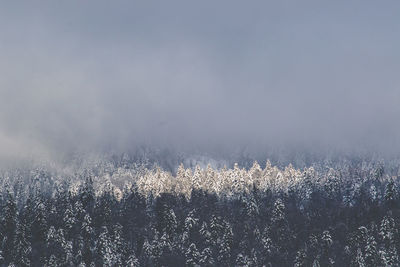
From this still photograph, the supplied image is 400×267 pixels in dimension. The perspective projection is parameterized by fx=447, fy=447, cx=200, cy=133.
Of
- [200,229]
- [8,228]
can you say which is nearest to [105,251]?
[8,228]

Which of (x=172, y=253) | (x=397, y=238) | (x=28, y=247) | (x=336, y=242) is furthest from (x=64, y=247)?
(x=397, y=238)

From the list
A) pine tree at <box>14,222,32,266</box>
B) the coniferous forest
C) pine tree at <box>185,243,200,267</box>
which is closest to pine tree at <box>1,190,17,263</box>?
the coniferous forest

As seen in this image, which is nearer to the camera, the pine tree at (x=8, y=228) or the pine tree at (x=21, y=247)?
the pine tree at (x=21, y=247)

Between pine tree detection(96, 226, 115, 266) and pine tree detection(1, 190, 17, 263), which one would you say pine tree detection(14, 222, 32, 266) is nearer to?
pine tree detection(1, 190, 17, 263)

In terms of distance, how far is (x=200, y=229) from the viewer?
171750 mm

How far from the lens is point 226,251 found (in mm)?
161250

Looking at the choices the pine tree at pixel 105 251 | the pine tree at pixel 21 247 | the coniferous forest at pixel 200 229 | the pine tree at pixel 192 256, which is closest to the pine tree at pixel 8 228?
the coniferous forest at pixel 200 229

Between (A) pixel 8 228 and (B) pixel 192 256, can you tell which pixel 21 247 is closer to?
(A) pixel 8 228

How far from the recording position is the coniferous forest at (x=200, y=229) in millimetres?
Result: 152625

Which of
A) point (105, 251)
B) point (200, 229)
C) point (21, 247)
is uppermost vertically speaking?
point (200, 229)

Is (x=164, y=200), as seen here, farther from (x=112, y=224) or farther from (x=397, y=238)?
(x=397, y=238)

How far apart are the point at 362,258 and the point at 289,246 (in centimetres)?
2765

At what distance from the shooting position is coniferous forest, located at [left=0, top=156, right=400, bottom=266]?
152625 millimetres

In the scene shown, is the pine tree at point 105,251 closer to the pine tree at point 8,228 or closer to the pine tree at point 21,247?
the pine tree at point 21,247
